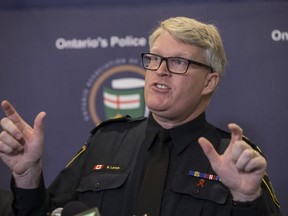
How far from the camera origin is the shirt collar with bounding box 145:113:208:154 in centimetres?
168

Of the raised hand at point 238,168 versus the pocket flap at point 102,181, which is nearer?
the raised hand at point 238,168

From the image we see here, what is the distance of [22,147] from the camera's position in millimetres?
1504

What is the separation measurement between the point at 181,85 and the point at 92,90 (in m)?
0.79

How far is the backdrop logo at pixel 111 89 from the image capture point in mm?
2402

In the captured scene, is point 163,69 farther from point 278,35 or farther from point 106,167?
point 278,35

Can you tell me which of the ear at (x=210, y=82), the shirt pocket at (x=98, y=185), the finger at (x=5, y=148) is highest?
the ear at (x=210, y=82)

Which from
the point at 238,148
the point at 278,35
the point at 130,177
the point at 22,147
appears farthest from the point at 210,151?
the point at 278,35

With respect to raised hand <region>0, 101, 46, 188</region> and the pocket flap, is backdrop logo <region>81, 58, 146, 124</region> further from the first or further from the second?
raised hand <region>0, 101, 46, 188</region>

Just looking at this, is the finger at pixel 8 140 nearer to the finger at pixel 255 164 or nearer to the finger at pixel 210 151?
the finger at pixel 210 151

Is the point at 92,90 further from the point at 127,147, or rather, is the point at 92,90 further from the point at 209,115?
the point at 127,147

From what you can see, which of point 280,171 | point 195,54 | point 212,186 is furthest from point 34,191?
point 280,171

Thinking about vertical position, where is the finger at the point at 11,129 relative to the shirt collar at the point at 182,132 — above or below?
above

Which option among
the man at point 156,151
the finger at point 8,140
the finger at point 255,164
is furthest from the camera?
the man at point 156,151

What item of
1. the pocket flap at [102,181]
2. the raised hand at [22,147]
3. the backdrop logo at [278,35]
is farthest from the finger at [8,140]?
the backdrop logo at [278,35]
